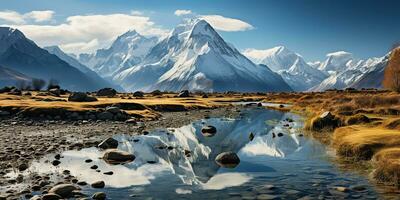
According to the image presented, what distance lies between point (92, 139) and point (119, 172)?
17758 millimetres

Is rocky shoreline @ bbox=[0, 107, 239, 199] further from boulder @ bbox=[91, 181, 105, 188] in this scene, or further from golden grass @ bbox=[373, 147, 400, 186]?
golden grass @ bbox=[373, 147, 400, 186]

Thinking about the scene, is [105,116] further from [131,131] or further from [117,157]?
[117,157]

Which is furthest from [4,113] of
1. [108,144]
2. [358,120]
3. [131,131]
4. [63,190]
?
[358,120]

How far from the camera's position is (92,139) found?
4809 centimetres

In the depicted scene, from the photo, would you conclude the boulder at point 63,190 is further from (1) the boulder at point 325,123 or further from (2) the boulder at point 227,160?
(1) the boulder at point 325,123

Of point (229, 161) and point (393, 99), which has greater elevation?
point (393, 99)

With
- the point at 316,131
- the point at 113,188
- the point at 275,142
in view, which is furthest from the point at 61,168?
the point at 316,131

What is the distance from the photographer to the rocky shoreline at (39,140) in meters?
26.2

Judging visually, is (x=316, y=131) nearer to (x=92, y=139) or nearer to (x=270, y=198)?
(x=92, y=139)

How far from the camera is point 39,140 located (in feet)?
147

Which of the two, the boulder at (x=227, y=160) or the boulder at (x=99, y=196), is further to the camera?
the boulder at (x=227, y=160)

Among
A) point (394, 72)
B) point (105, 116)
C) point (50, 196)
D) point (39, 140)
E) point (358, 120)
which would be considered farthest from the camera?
point (394, 72)

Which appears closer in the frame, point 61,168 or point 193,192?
point 193,192

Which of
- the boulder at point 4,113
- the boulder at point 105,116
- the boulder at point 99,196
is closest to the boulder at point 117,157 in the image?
the boulder at point 99,196
